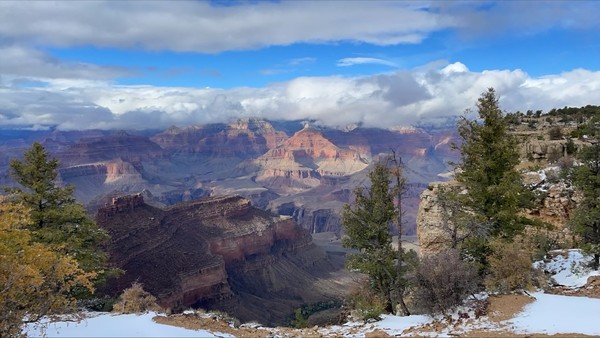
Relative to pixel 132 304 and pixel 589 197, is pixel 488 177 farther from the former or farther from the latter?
pixel 132 304

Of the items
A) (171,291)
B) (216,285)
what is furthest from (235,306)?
(171,291)

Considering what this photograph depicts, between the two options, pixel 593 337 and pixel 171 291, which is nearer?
pixel 593 337

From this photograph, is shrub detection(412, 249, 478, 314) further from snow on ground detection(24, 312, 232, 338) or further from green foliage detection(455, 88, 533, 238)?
snow on ground detection(24, 312, 232, 338)

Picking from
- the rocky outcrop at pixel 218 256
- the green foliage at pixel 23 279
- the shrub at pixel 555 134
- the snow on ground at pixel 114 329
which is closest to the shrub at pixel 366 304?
the snow on ground at pixel 114 329

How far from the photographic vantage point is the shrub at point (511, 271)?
18.9 meters

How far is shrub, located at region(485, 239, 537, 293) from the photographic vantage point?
1886 cm

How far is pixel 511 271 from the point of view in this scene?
19078 millimetres

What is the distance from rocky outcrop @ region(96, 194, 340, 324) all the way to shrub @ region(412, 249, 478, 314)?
71.6m

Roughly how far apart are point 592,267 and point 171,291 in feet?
255

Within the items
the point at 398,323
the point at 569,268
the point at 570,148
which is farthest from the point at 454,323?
the point at 570,148

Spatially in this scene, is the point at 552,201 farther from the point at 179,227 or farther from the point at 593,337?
the point at 179,227

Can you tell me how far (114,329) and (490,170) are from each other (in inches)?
710

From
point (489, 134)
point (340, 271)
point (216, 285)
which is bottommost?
point (340, 271)

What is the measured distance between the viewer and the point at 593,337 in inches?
526
